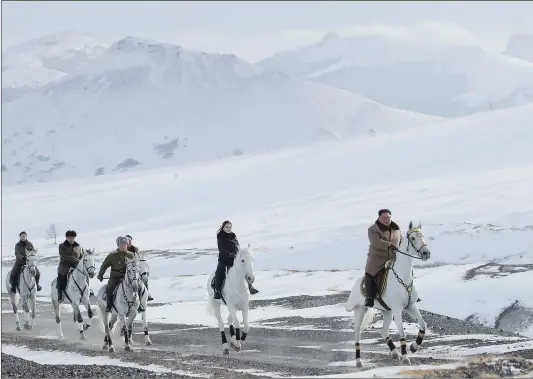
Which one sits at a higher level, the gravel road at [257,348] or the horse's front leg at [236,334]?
the horse's front leg at [236,334]

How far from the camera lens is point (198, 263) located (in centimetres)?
7119

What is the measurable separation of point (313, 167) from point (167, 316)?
355ft

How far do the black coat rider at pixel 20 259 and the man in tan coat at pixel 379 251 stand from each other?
46.9 feet

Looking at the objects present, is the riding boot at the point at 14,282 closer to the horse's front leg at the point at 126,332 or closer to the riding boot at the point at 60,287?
the riding boot at the point at 60,287

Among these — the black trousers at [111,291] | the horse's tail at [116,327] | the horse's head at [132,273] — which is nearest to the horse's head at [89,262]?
the horse's tail at [116,327]

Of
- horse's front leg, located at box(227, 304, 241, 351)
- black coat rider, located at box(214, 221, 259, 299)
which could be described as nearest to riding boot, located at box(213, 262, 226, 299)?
black coat rider, located at box(214, 221, 259, 299)

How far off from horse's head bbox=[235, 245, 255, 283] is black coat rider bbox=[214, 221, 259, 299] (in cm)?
17

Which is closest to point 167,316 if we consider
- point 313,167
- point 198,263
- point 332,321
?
point 332,321

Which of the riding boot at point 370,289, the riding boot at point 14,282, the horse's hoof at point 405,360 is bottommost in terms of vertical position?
the horse's hoof at point 405,360

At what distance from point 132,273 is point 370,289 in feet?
23.5

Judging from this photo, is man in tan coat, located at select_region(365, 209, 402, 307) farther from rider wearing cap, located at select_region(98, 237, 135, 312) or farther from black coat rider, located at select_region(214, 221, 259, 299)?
rider wearing cap, located at select_region(98, 237, 135, 312)

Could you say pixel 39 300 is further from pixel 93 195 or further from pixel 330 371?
pixel 93 195

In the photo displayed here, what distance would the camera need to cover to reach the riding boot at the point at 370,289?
2050cm

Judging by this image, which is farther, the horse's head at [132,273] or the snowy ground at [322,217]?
the snowy ground at [322,217]
